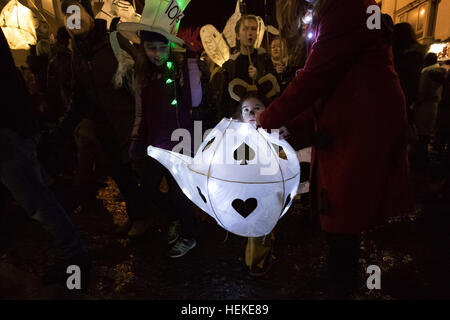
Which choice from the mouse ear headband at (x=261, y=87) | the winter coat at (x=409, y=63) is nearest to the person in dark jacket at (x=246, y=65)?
the mouse ear headband at (x=261, y=87)

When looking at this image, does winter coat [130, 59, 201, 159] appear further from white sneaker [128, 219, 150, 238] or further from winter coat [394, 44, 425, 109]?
winter coat [394, 44, 425, 109]

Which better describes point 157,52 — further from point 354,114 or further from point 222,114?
point 354,114

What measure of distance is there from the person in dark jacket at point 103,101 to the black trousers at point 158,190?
34cm

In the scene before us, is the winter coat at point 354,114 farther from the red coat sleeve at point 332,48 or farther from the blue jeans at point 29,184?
the blue jeans at point 29,184

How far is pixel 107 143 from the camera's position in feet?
9.72

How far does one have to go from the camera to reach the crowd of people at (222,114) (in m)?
1.44

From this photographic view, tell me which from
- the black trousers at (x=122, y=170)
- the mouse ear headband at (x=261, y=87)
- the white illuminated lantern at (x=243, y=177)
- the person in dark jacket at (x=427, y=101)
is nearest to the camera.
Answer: the white illuminated lantern at (x=243, y=177)

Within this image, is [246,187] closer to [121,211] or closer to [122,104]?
[122,104]

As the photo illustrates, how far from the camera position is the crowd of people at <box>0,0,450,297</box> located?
1.44m

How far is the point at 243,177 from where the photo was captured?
1543mm

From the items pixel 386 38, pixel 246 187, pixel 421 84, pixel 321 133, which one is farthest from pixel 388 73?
pixel 421 84
